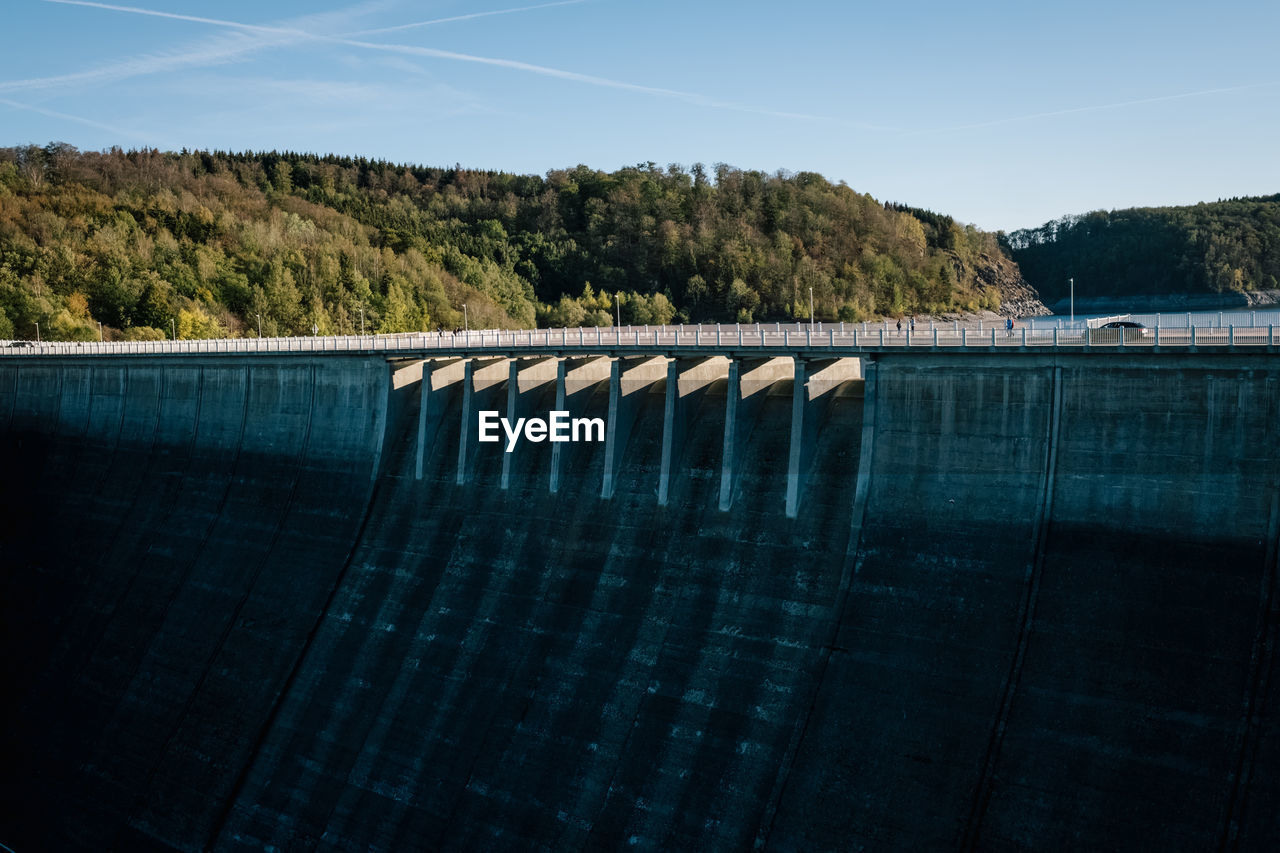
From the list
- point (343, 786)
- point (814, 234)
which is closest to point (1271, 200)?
point (814, 234)

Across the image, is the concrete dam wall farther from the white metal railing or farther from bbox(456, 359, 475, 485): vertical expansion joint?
the white metal railing

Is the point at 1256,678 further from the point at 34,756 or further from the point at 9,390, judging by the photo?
the point at 9,390

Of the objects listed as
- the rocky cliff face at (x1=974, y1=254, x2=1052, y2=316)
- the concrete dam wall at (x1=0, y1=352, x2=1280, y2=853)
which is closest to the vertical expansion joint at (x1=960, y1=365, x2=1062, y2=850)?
the concrete dam wall at (x1=0, y1=352, x2=1280, y2=853)

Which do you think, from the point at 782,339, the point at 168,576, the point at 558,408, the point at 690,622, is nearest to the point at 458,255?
the point at 168,576

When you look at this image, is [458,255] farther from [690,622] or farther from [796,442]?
[690,622]

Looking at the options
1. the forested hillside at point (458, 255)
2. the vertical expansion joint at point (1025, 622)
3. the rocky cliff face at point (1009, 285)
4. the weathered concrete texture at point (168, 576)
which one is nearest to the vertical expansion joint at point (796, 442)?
the vertical expansion joint at point (1025, 622)

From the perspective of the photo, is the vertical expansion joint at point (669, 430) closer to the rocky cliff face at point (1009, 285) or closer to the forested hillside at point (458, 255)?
the forested hillside at point (458, 255)
